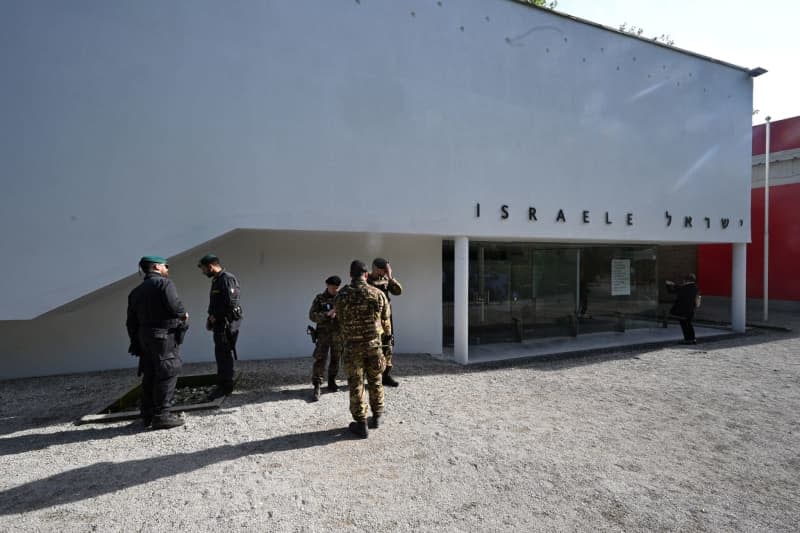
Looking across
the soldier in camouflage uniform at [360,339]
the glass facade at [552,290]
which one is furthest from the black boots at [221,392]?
the glass facade at [552,290]

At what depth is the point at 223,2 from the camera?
5.68 m

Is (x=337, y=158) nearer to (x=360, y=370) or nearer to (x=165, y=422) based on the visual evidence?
(x=360, y=370)

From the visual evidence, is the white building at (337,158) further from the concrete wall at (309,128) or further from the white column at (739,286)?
the white column at (739,286)

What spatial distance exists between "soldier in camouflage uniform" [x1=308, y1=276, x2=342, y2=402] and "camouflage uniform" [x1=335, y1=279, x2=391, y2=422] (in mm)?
1040

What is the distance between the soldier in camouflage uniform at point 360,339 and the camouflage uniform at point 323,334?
3.56 ft

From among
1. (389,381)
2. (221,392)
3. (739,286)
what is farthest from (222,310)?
(739,286)

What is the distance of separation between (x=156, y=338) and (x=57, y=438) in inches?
54.9

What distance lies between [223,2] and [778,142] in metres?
18.4

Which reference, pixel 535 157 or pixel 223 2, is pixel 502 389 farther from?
pixel 223 2

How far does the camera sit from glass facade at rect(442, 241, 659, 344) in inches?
364

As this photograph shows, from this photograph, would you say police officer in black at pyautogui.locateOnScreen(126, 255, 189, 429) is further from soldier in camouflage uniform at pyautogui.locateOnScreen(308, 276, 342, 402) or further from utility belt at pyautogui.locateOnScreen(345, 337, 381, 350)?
utility belt at pyautogui.locateOnScreen(345, 337, 381, 350)

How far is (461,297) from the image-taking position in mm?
7484

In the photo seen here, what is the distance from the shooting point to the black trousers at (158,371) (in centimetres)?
420

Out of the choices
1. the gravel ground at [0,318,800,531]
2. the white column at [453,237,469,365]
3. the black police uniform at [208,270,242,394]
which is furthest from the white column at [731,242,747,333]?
the black police uniform at [208,270,242,394]
